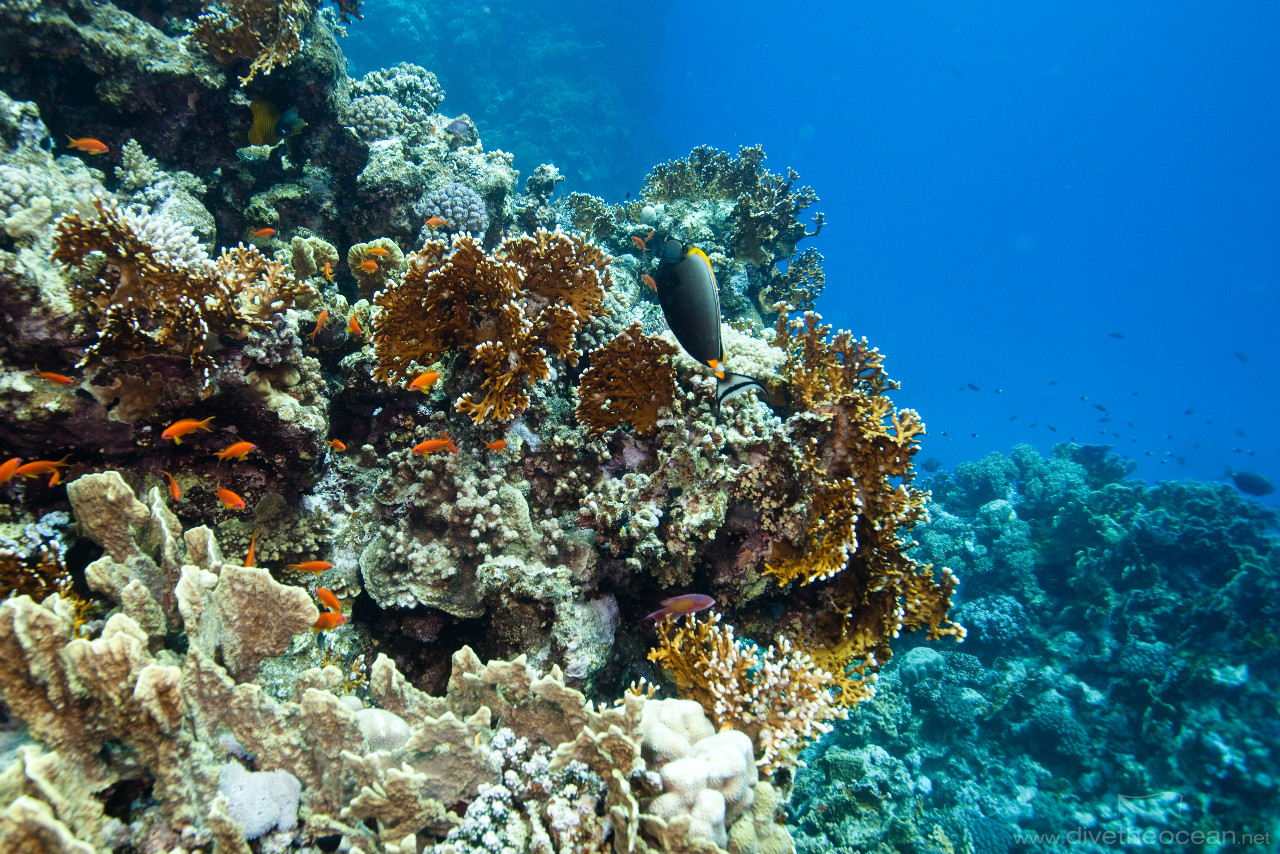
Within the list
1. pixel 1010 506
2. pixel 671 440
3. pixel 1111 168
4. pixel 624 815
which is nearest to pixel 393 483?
pixel 671 440

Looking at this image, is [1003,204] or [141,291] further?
[1003,204]

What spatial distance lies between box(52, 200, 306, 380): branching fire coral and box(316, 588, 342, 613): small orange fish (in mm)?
1542

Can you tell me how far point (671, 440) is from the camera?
13.5ft

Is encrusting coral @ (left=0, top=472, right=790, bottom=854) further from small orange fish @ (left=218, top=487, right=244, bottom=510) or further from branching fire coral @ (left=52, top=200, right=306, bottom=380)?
branching fire coral @ (left=52, top=200, right=306, bottom=380)

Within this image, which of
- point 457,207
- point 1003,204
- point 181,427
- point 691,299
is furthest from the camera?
point 1003,204

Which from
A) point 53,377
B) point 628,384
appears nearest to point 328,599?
point 53,377

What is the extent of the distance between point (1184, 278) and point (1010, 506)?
142010 mm

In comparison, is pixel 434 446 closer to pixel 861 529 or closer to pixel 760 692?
pixel 760 692

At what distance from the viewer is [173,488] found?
10.5 feet

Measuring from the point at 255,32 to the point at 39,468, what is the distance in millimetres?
6054

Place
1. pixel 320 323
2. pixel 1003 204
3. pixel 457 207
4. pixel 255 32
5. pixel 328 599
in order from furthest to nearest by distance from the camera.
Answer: pixel 1003 204 < pixel 457 207 < pixel 255 32 < pixel 320 323 < pixel 328 599

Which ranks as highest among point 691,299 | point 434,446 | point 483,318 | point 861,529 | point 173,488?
point 691,299

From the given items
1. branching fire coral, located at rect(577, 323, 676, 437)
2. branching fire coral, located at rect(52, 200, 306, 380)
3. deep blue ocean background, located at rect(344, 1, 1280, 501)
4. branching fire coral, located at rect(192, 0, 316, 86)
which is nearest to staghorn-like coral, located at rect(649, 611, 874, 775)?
branching fire coral, located at rect(577, 323, 676, 437)

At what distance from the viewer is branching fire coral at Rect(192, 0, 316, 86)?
603cm
